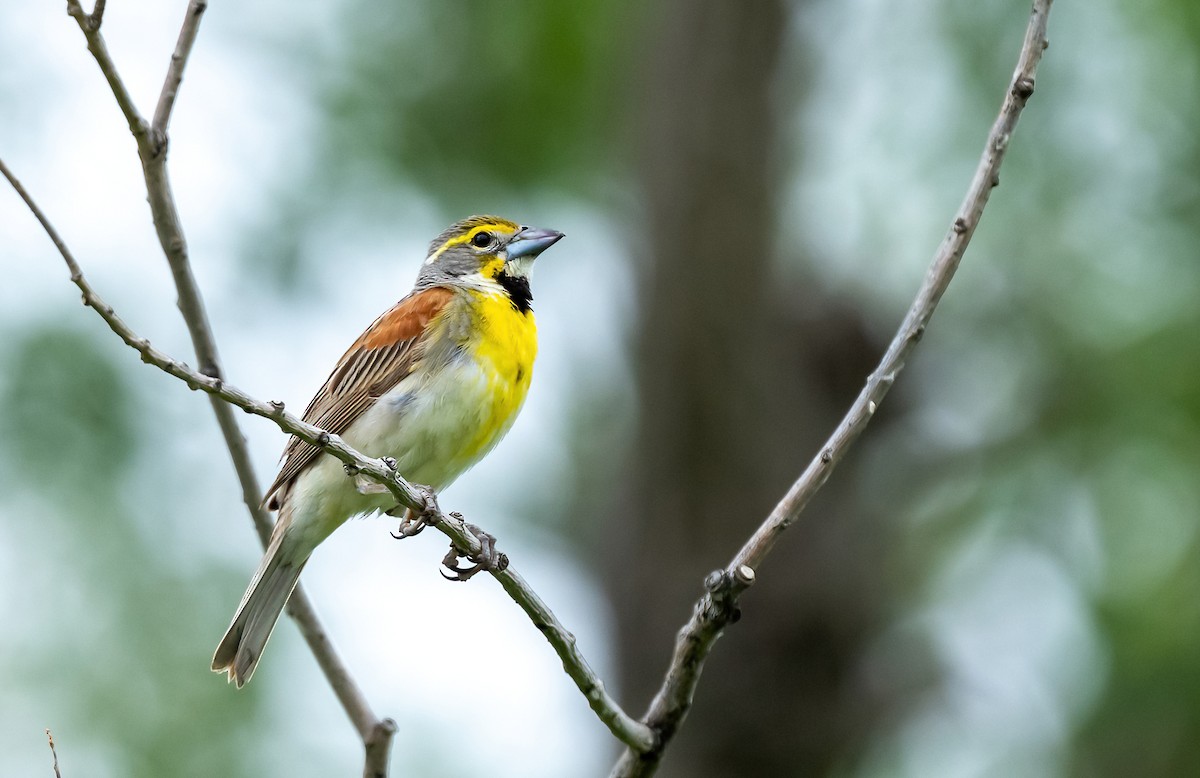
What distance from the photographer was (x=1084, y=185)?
34.0 ft

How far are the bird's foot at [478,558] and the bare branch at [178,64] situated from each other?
153 centimetres

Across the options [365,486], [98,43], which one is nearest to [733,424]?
[365,486]

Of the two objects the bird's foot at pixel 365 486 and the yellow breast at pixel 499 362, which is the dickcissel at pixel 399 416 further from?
the bird's foot at pixel 365 486

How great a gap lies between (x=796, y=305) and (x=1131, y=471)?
2.78 meters

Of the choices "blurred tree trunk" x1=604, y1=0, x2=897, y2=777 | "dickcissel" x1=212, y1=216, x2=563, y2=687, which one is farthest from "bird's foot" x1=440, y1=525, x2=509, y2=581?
"blurred tree trunk" x1=604, y1=0, x2=897, y2=777

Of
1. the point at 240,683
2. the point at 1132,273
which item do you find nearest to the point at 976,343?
the point at 1132,273

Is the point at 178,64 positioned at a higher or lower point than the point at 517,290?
lower

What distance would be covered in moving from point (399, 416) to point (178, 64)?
1922mm

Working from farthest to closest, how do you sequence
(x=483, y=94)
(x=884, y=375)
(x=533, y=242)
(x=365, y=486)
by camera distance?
(x=483, y=94), (x=533, y=242), (x=365, y=486), (x=884, y=375)

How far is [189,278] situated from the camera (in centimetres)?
464

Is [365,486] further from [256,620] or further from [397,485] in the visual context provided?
[256,620]

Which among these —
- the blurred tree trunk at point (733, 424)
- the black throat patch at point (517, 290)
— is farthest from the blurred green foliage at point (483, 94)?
the black throat patch at point (517, 290)

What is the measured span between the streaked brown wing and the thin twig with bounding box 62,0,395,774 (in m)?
0.63

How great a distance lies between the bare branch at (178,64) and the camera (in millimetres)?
4328
